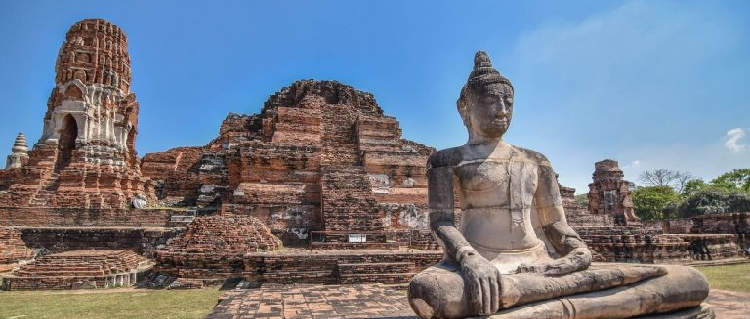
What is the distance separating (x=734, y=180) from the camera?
4881 centimetres

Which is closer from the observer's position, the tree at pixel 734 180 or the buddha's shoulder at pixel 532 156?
the buddha's shoulder at pixel 532 156

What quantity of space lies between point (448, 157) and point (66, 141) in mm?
22579

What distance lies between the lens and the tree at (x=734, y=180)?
46.8 meters

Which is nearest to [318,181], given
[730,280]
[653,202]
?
[730,280]

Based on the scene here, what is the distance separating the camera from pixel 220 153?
24.0 metres

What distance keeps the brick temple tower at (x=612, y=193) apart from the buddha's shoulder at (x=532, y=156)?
28383mm

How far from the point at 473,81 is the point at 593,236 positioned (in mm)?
11337

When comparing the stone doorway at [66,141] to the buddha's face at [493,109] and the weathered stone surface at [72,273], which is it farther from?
the buddha's face at [493,109]

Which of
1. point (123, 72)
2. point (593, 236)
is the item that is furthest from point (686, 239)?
point (123, 72)

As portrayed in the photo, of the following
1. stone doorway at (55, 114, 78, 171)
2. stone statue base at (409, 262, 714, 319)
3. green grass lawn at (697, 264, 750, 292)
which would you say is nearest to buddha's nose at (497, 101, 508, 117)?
stone statue base at (409, 262, 714, 319)

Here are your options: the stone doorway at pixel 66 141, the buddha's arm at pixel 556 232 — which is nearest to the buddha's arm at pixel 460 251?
the buddha's arm at pixel 556 232

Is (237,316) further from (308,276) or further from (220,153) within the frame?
(220,153)

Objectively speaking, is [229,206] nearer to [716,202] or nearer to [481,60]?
[481,60]

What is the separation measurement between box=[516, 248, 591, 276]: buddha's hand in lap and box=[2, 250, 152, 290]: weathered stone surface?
1014 centimetres
